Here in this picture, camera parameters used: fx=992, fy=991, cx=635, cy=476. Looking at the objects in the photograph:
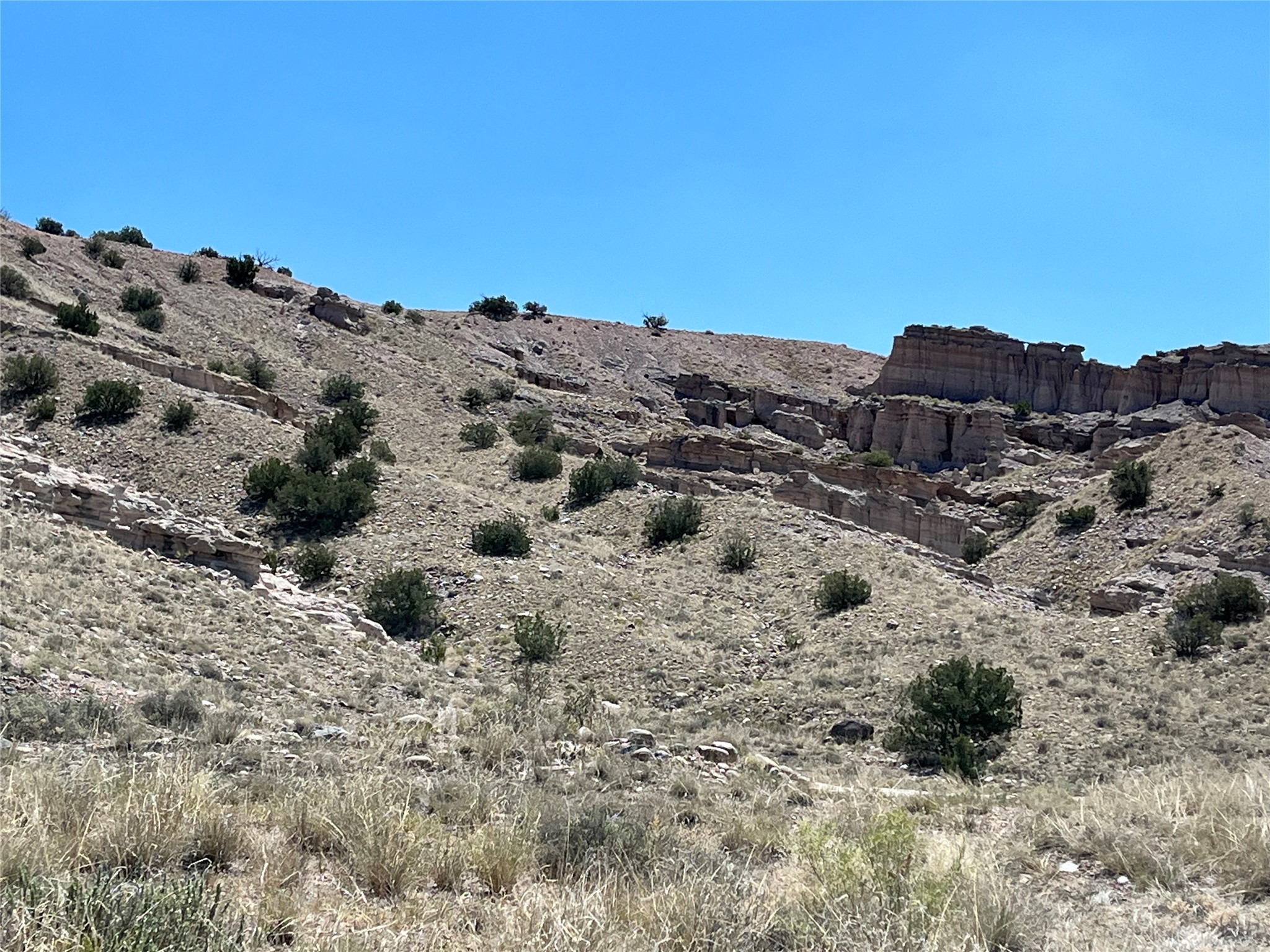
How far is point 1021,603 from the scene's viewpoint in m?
26.3

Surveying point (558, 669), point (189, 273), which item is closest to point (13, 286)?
point (189, 273)

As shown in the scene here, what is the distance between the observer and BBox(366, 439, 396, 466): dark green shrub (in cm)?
3083

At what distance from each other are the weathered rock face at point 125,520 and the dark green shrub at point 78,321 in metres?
17.0

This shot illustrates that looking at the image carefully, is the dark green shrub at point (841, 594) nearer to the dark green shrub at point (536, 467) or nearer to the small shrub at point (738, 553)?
the small shrub at point (738, 553)

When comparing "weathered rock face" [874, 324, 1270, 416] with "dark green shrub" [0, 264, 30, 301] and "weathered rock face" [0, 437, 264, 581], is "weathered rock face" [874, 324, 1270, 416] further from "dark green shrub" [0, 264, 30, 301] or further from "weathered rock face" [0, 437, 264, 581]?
"weathered rock face" [0, 437, 264, 581]

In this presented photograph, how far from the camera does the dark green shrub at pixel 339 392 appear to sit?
39000mm

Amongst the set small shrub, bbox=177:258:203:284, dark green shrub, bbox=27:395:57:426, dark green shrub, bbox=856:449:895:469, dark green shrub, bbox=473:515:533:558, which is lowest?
dark green shrub, bbox=473:515:533:558

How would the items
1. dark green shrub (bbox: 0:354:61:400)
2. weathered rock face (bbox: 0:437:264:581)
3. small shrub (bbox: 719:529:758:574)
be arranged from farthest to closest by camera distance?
dark green shrub (bbox: 0:354:61:400)
small shrub (bbox: 719:529:758:574)
weathered rock face (bbox: 0:437:264:581)

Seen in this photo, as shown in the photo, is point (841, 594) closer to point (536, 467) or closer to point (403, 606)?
point (403, 606)

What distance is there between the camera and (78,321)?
111 ft

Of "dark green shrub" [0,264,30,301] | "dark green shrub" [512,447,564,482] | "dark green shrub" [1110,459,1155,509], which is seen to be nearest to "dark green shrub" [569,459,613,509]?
"dark green shrub" [512,447,564,482]

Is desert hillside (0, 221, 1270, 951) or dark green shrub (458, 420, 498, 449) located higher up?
dark green shrub (458, 420, 498, 449)

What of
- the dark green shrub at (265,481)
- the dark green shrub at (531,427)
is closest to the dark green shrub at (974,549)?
the dark green shrub at (531,427)

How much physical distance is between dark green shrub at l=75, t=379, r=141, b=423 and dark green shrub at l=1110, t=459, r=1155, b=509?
106ft
